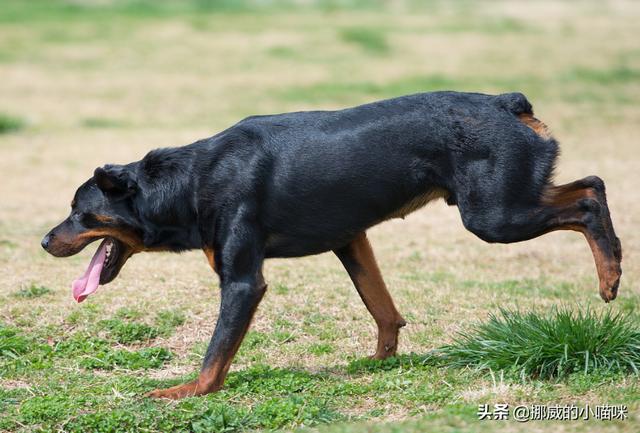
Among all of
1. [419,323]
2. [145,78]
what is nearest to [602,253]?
[419,323]

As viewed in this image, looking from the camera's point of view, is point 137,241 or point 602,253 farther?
point 137,241

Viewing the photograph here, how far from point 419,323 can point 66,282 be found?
3.00m

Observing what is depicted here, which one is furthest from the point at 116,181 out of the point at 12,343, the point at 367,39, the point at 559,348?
the point at 367,39

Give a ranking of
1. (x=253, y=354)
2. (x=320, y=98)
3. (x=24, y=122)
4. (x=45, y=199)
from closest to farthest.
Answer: (x=253, y=354) → (x=45, y=199) → (x=24, y=122) → (x=320, y=98)

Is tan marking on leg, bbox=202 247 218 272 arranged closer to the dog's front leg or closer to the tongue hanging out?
the dog's front leg

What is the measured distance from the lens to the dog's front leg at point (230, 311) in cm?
595

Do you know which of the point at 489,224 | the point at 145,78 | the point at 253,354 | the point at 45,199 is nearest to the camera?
the point at 489,224

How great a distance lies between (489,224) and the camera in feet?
19.6

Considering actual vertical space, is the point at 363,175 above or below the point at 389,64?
below

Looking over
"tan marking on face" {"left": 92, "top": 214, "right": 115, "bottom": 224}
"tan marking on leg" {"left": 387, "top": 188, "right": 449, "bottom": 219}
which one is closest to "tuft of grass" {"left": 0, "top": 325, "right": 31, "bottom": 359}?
"tan marking on face" {"left": 92, "top": 214, "right": 115, "bottom": 224}

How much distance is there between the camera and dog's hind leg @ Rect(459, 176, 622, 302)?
5.90 meters

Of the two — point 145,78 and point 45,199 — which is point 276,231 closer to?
point 45,199

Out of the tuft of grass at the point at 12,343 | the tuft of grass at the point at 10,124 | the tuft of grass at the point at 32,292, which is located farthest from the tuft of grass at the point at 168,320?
the tuft of grass at the point at 10,124

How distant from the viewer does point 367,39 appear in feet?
77.0
